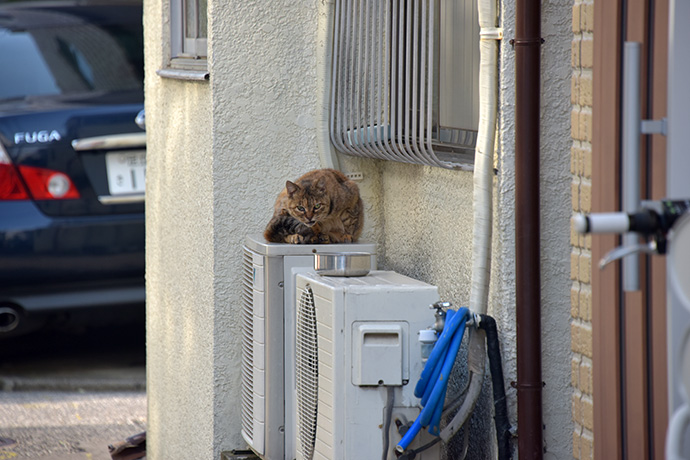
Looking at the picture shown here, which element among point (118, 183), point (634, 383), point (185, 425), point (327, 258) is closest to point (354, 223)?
point (327, 258)

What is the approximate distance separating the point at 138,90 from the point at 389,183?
9.95ft

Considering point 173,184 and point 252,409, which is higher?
point 173,184

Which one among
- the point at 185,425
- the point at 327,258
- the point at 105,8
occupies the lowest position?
the point at 185,425

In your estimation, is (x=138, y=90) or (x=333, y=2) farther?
(x=138, y=90)

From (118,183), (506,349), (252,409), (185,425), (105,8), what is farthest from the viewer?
(105,8)

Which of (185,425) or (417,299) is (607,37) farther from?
(185,425)

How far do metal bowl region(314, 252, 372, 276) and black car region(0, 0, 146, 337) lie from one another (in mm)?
3309

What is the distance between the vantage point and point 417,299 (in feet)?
9.75

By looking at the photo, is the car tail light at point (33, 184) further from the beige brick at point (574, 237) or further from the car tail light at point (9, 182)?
the beige brick at point (574, 237)

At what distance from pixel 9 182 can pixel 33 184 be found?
0.14 metres

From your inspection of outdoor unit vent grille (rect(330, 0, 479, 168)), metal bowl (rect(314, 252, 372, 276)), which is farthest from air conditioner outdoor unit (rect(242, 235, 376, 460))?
outdoor unit vent grille (rect(330, 0, 479, 168))

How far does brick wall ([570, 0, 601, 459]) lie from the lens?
276 cm

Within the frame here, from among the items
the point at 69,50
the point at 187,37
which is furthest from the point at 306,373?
the point at 69,50

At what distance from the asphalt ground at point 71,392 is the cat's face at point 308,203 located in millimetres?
2236
